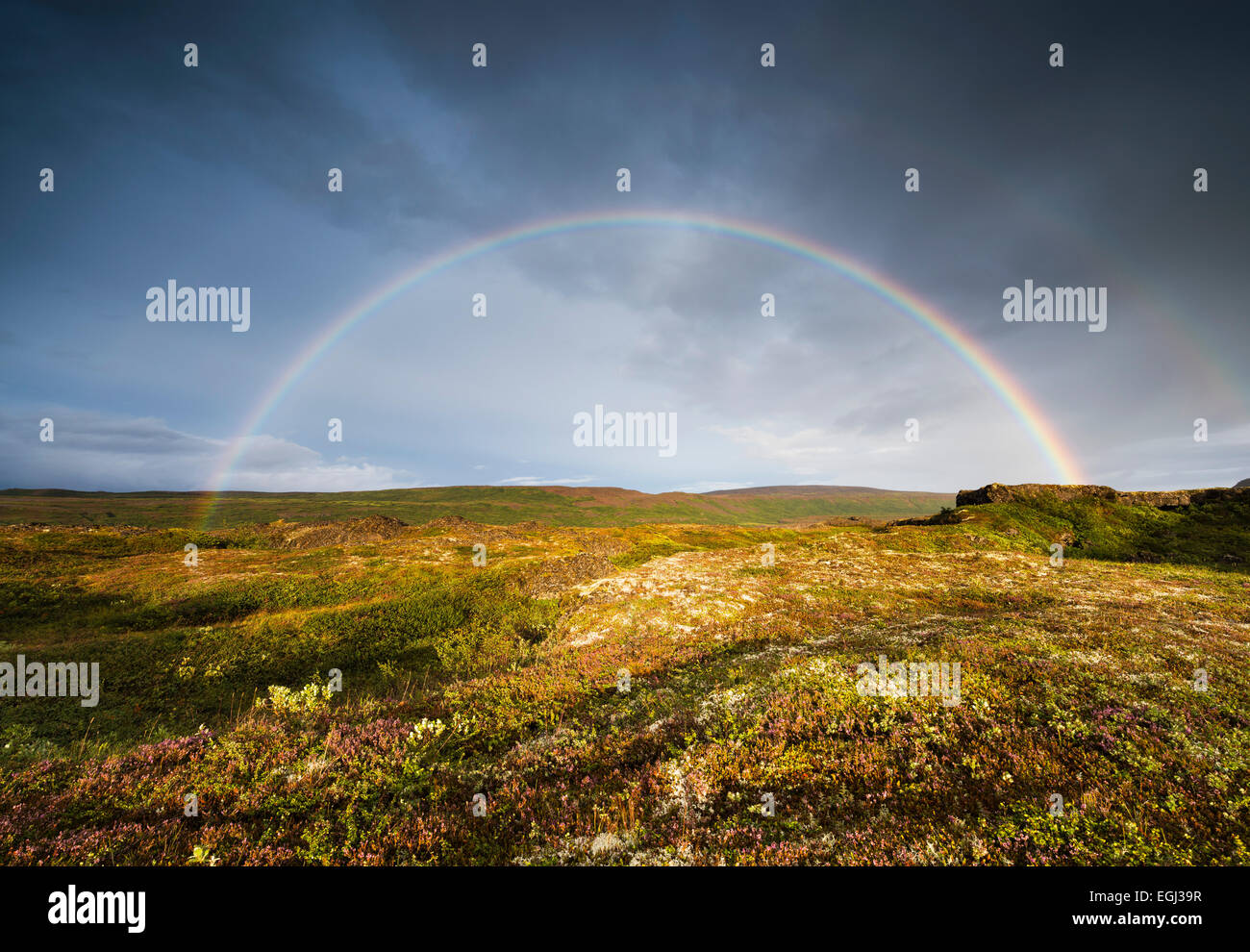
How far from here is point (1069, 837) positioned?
4953mm

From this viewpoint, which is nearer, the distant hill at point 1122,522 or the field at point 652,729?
the field at point 652,729

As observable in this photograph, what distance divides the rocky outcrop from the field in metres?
25.9

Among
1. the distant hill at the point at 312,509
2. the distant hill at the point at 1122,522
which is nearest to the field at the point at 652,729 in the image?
the distant hill at the point at 1122,522

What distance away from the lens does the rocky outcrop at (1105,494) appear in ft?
144

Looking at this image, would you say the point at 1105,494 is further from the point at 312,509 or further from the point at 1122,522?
the point at 312,509

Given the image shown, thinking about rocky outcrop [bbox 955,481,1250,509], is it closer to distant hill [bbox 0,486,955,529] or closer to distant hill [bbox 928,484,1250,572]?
distant hill [bbox 928,484,1250,572]

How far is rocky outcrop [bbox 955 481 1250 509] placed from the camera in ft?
144

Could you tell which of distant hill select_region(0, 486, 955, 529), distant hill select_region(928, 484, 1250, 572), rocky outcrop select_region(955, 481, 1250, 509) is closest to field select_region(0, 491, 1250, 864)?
distant hill select_region(928, 484, 1250, 572)

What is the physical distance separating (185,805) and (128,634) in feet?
77.4

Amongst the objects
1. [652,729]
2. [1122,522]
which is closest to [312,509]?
[652,729]

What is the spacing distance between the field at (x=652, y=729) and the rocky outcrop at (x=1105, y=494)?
25.9 metres

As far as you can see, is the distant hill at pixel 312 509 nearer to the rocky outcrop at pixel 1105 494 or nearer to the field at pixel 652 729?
the rocky outcrop at pixel 1105 494
